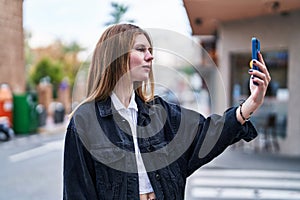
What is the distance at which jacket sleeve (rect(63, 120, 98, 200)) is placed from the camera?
1.30 m

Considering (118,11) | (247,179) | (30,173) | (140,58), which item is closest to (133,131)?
(140,58)

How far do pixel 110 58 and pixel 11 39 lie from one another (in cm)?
91

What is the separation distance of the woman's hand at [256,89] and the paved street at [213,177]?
12.1ft

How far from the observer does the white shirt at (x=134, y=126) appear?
135 centimetres

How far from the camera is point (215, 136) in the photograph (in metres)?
1.39

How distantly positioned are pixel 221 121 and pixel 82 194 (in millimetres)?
536

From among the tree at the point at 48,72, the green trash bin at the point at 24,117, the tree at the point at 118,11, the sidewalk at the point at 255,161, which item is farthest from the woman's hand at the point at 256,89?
the tree at the point at 48,72

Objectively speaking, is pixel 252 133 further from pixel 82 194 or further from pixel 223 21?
pixel 223 21

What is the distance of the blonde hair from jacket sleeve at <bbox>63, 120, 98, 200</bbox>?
0.54 feet

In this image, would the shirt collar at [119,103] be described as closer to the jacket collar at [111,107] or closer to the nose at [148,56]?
the jacket collar at [111,107]

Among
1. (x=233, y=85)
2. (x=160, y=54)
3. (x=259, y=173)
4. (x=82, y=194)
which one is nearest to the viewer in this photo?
(x=82, y=194)

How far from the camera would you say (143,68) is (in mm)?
1378

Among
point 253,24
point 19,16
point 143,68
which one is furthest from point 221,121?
point 253,24

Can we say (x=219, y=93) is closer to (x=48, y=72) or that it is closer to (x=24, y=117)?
(x=24, y=117)
